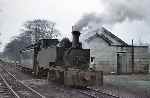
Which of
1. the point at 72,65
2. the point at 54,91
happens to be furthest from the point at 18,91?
the point at 72,65

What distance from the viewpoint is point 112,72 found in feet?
106

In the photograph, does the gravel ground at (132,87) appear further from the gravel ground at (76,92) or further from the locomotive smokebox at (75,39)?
the locomotive smokebox at (75,39)

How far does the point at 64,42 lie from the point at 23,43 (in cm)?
6198

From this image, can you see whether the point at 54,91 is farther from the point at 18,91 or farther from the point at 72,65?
the point at 72,65

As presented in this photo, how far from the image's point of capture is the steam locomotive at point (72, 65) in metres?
15.8

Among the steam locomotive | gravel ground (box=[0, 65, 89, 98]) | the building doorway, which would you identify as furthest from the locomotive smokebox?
the building doorway

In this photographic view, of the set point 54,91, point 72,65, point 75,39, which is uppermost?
Answer: point 75,39

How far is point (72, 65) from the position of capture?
56.3 feet

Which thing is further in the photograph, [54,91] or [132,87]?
[132,87]

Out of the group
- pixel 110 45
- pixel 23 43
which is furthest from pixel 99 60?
pixel 23 43

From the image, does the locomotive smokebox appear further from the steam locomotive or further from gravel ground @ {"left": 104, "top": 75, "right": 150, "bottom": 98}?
gravel ground @ {"left": 104, "top": 75, "right": 150, "bottom": 98}

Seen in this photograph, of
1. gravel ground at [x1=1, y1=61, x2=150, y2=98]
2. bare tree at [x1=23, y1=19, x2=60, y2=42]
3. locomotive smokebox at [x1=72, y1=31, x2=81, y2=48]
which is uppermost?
bare tree at [x1=23, y1=19, x2=60, y2=42]

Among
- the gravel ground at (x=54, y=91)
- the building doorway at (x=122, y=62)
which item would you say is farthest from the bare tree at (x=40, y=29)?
the gravel ground at (x=54, y=91)

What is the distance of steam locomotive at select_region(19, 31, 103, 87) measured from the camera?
51.9 feet
